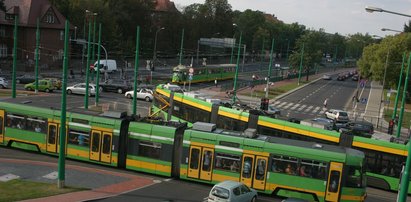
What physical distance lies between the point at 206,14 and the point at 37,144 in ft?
394

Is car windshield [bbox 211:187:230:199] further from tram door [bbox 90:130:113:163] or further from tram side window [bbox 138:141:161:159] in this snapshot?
tram door [bbox 90:130:113:163]

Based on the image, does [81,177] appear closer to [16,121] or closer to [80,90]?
[16,121]

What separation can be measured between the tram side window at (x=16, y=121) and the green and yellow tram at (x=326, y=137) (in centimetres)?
1048

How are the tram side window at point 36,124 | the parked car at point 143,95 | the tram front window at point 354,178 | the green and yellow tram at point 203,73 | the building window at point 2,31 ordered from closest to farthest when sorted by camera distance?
the tram front window at point 354,178, the tram side window at point 36,124, the parked car at point 143,95, the green and yellow tram at point 203,73, the building window at point 2,31

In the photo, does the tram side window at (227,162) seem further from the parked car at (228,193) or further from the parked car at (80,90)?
the parked car at (80,90)

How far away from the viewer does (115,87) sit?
5744cm

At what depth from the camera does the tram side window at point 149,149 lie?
2177 centimetres

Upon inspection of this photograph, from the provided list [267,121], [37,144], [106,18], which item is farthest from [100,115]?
[106,18]

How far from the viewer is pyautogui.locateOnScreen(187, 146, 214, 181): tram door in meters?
20.9

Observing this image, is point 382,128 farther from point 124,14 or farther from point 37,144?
point 124,14

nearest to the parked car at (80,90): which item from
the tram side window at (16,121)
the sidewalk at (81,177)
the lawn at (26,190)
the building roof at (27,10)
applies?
the building roof at (27,10)

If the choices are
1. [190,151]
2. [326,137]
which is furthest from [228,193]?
[326,137]

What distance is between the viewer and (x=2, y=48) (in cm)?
7312

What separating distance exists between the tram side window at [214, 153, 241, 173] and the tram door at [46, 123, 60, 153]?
27.6ft
